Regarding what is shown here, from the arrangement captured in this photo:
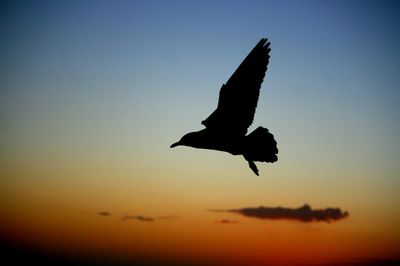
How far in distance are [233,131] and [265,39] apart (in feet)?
7.03

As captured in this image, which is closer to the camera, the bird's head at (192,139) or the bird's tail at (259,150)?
the bird's head at (192,139)

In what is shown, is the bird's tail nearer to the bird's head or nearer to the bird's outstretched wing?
the bird's outstretched wing

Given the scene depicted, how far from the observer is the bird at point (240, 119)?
19797mm

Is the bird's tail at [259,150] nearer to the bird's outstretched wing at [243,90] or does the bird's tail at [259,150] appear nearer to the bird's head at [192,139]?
the bird's outstretched wing at [243,90]

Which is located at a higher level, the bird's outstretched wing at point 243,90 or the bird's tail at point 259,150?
the bird's outstretched wing at point 243,90

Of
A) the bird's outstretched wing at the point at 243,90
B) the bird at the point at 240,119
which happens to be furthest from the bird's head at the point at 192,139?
the bird's outstretched wing at the point at 243,90

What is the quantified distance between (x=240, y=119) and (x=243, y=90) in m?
0.65

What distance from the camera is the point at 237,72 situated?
19859 millimetres

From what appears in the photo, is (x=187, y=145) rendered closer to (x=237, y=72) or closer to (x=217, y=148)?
(x=217, y=148)

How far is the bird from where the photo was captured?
19797 millimetres

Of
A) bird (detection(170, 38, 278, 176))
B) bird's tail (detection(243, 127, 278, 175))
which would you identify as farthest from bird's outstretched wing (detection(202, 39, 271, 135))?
bird's tail (detection(243, 127, 278, 175))

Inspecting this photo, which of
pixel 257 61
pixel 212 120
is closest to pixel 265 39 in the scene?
pixel 257 61

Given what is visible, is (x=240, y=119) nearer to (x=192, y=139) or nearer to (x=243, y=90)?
(x=243, y=90)

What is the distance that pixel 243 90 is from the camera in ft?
65.0
